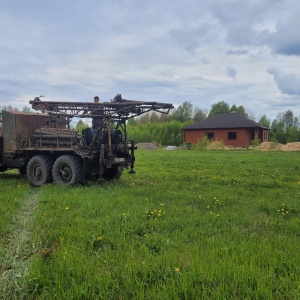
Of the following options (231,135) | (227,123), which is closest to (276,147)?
(231,135)

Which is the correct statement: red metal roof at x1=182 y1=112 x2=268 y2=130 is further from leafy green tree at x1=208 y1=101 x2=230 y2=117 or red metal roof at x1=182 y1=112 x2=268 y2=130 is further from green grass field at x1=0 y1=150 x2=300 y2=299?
green grass field at x1=0 y1=150 x2=300 y2=299

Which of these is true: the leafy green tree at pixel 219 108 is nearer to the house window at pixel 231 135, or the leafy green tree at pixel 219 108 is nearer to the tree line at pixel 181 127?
the tree line at pixel 181 127

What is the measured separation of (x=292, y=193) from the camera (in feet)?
27.8

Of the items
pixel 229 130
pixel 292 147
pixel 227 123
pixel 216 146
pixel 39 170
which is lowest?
pixel 39 170

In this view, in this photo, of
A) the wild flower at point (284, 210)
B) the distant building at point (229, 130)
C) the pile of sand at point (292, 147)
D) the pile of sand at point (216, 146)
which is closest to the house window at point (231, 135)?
the distant building at point (229, 130)

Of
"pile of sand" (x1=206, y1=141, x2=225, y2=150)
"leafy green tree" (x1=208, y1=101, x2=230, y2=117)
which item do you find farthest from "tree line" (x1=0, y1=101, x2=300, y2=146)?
"pile of sand" (x1=206, y1=141, x2=225, y2=150)

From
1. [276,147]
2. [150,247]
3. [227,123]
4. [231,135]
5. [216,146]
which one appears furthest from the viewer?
[227,123]

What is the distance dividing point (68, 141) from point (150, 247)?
6761mm

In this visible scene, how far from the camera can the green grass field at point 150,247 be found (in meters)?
3.25

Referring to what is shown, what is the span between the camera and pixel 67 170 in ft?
33.1

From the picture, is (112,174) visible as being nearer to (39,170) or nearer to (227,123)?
(39,170)

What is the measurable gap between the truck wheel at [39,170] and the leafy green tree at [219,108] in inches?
2990

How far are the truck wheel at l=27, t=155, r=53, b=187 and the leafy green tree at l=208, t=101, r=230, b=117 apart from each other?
75.9 metres

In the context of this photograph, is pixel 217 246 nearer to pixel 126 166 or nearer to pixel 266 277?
pixel 266 277
